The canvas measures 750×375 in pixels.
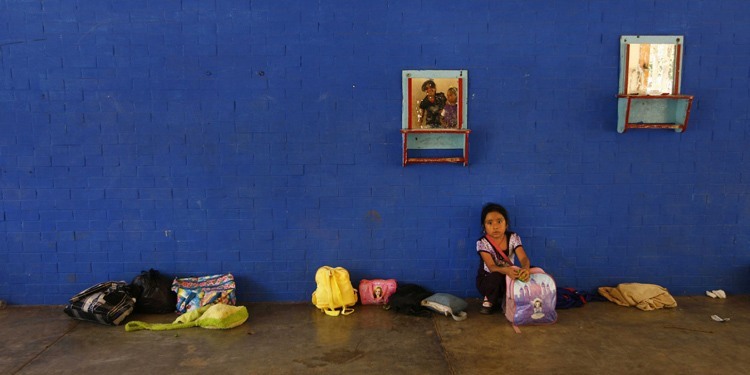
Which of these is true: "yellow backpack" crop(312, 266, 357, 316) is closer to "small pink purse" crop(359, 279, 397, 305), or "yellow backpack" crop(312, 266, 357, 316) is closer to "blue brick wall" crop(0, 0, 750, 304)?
"small pink purse" crop(359, 279, 397, 305)

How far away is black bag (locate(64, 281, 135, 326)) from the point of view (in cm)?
461

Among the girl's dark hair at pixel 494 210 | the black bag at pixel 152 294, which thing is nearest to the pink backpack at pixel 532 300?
the girl's dark hair at pixel 494 210

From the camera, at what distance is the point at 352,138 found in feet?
16.8

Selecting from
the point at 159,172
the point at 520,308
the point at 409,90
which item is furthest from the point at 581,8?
the point at 159,172

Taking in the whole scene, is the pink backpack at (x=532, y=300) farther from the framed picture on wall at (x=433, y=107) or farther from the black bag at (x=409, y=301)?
the framed picture on wall at (x=433, y=107)

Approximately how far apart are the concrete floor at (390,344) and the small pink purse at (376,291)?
12 cm

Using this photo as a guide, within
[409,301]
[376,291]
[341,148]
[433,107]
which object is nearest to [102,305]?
[376,291]

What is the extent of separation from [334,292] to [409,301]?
0.71m

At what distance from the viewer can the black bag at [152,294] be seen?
4.90 meters

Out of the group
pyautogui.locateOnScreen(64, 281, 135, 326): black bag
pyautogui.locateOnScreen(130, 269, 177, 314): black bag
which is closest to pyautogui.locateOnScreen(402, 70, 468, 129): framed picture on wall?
pyautogui.locateOnScreen(130, 269, 177, 314): black bag

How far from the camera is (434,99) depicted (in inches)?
198

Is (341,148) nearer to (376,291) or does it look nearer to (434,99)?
(434,99)

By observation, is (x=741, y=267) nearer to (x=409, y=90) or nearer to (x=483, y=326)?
(x=483, y=326)

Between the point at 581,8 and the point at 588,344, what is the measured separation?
312 cm
